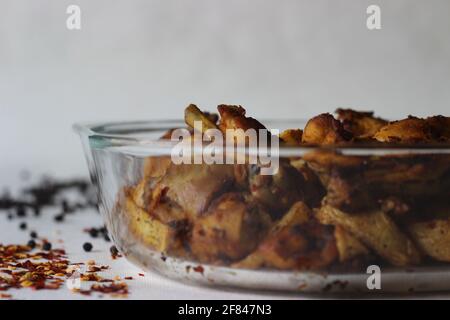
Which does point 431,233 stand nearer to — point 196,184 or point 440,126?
point 440,126

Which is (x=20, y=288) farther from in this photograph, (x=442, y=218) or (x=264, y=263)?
(x=442, y=218)

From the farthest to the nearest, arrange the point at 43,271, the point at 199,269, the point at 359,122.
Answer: the point at 359,122
the point at 43,271
the point at 199,269

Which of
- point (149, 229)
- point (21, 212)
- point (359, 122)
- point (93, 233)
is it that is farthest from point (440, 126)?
point (21, 212)

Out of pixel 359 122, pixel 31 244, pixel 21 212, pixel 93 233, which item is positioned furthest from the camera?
pixel 21 212

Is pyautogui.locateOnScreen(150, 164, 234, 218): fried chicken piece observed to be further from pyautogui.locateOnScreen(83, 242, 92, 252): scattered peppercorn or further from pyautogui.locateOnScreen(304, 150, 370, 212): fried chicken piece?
pyautogui.locateOnScreen(83, 242, 92, 252): scattered peppercorn
